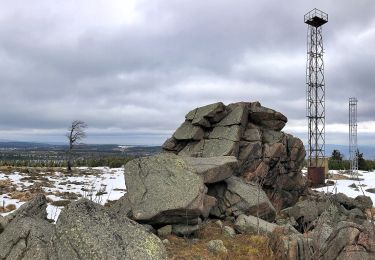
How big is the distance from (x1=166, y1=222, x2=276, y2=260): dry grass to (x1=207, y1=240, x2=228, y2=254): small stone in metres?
0.12

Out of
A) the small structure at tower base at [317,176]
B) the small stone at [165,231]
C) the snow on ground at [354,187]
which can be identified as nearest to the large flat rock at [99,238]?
the small stone at [165,231]

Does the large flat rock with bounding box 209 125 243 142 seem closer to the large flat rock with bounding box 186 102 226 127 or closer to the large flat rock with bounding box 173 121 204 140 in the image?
the large flat rock with bounding box 186 102 226 127

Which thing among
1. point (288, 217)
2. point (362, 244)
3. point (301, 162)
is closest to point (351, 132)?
point (301, 162)

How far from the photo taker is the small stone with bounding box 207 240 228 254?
35.8ft

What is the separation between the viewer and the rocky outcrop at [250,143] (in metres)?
21.4

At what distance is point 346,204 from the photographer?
2044 cm

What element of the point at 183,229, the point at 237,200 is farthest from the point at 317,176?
the point at 183,229

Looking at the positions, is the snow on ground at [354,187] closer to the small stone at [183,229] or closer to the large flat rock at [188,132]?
the large flat rock at [188,132]

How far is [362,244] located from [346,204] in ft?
42.7

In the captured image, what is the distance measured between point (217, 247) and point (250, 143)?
11.2 m

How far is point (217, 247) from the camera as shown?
441 inches

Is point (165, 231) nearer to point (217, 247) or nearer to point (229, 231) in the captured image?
point (217, 247)

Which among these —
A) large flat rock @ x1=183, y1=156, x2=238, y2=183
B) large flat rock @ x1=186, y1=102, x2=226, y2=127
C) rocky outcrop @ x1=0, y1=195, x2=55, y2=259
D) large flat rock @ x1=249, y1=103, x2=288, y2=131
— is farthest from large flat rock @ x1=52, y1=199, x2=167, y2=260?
large flat rock @ x1=249, y1=103, x2=288, y2=131

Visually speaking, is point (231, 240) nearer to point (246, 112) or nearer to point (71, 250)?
point (71, 250)
